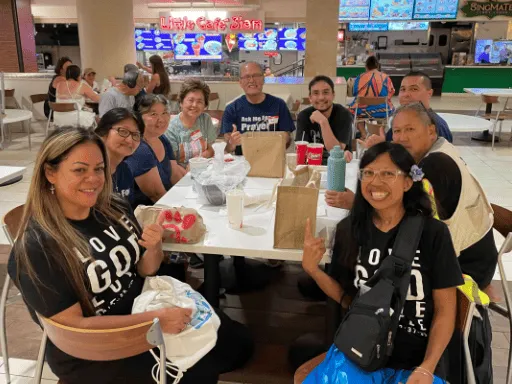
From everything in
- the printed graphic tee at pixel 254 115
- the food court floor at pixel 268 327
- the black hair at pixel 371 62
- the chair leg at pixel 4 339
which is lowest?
the food court floor at pixel 268 327

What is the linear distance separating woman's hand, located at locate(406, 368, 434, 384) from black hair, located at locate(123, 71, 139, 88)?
446 centimetres

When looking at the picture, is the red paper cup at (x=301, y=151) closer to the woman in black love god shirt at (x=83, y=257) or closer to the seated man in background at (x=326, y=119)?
Result: the seated man in background at (x=326, y=119)

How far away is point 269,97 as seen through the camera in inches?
152

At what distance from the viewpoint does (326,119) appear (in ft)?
11.5

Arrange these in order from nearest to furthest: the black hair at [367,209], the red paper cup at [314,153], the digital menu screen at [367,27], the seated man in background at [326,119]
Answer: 1. the black hair at [367,209]
2. the red paper cup at [314,153]
3. the seated man in background at [326,119]
4. the digital menu screen at [367,27]

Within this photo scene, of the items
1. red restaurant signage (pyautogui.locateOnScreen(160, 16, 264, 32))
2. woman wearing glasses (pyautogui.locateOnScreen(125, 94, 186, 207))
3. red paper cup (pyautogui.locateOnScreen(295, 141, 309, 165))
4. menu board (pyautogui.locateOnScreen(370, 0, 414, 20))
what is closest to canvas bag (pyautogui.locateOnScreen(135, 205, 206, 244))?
woman wearing glasses (pyautogui.locateOnScreen(125, 94, 186, 207))

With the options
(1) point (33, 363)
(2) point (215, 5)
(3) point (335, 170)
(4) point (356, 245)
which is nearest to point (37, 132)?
(2) point (215, 5)

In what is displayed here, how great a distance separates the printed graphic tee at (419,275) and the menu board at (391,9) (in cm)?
1189

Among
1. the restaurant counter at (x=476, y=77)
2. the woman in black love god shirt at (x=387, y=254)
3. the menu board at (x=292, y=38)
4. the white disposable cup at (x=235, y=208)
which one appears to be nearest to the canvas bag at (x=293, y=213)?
the woman in black love god shirt at (x=387, y=254)

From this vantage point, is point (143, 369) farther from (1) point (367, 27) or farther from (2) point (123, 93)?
(1) point (367, 27)

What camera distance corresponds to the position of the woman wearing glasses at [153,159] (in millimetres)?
2695

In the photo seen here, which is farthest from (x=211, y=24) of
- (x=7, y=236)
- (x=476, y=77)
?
(x=7, y=236)

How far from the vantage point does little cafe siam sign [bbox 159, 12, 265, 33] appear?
11.3 m

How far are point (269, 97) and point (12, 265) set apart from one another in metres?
2.69
